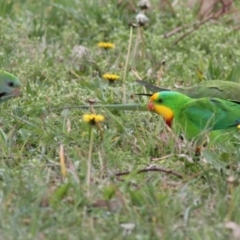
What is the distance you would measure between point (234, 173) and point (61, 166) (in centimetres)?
72

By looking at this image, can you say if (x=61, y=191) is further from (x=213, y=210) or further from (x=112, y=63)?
(x=112, y=63)

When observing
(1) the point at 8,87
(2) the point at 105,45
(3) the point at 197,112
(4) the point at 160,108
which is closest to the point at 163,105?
(4) the point at 160,108

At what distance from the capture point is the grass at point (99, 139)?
339 centimetres

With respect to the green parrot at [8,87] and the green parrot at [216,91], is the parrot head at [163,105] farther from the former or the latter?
the green parrot at [8,87]

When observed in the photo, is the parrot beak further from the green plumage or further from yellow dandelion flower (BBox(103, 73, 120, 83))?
yellow dandelion flower (BBox(103, 73, 120, 83))

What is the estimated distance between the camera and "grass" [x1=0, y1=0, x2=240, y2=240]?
3.39 meters

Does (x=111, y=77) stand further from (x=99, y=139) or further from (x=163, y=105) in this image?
(x=99, y=139)

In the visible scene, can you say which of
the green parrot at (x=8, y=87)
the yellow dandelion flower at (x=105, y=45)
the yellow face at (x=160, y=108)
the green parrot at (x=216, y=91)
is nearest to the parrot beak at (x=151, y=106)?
the yellow face at (x=160, y=108)

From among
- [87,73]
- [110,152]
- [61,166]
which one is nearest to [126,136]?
[110,152]

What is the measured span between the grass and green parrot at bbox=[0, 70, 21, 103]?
70 millimetres

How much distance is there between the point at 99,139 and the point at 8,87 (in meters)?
0.69

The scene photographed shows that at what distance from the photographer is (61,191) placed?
3529mm

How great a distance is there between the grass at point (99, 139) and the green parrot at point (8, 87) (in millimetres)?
70

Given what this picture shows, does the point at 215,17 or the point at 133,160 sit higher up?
the point at 215,17
